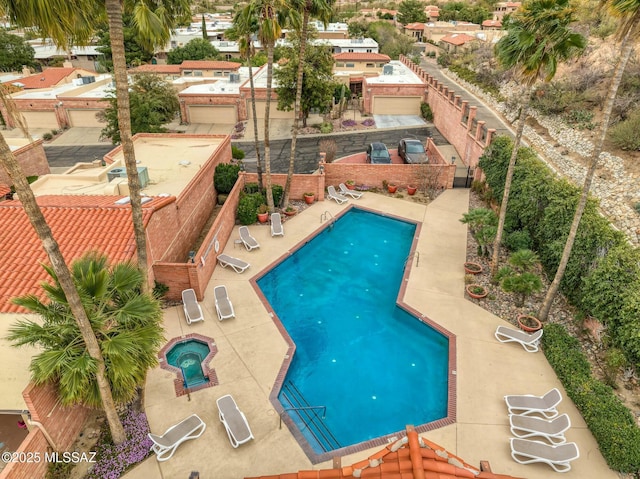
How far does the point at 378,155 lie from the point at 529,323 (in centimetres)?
1611

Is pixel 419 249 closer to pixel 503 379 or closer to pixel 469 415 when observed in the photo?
pixel 503 379

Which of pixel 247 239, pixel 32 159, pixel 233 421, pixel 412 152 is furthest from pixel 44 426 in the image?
pixel 412 152

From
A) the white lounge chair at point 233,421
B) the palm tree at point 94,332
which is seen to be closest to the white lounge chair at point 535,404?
the white lounge chair at point 233,421

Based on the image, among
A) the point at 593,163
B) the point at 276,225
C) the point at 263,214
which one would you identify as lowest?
the point at 276,225

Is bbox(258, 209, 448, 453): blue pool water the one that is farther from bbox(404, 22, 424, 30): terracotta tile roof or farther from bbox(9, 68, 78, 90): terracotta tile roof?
bbox(404, 22, 424, 30): terracotta tile roof

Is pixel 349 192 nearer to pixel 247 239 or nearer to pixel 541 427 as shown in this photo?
pixel 247 239

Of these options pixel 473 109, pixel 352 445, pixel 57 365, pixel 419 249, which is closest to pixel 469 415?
pixel 352 445

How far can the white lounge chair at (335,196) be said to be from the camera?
24.2 metres

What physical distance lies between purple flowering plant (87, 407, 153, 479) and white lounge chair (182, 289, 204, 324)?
13.4ft

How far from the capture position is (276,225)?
21141mm

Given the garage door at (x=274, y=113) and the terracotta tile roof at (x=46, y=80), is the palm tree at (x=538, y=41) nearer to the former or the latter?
the garage door at (x=274, y=113)

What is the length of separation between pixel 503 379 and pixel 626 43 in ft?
33.0

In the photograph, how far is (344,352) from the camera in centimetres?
1452

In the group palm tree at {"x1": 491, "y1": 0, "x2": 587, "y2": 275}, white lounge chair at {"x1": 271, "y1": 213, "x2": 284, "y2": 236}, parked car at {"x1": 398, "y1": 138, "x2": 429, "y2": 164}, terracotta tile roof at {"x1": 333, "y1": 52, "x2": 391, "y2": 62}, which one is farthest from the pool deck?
terracotta tile roof at {"x1": 333, "y1": 52, "x2": 391, "y2": 62}
